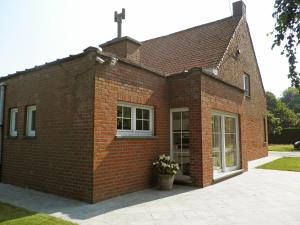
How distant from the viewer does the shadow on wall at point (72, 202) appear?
6.17 meters

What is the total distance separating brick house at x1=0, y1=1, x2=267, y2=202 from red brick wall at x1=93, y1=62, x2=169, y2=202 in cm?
3

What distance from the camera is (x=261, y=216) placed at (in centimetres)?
597

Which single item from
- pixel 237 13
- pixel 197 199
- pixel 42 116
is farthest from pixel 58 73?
pixel 237 13

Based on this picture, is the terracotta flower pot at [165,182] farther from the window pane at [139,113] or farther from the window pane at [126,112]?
the window pane at [126,112]

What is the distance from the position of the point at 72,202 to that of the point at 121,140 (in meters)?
2.02

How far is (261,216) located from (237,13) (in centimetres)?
1442

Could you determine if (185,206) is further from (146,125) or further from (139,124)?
(146,125)

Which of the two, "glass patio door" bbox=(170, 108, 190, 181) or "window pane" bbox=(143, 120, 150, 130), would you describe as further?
"glass patio door" bbox=(170, 108, 190, 181)

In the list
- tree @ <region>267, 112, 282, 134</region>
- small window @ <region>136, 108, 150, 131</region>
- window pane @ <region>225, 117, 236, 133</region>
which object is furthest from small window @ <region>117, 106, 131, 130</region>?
tree @ <region>267, 112, 282, 134</region>

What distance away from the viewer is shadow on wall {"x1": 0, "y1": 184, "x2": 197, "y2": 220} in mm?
6168

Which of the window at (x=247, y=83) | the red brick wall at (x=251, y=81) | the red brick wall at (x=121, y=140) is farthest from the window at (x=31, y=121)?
the window at (x=247, y=83)

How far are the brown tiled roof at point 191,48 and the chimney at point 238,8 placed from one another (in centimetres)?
90

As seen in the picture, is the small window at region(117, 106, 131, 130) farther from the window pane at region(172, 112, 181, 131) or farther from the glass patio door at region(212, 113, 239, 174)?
the glass patio door at region(212, 113, 239, 174)

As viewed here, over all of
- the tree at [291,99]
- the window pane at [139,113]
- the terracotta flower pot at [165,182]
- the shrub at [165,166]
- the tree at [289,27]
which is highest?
the tree at [291,99]
